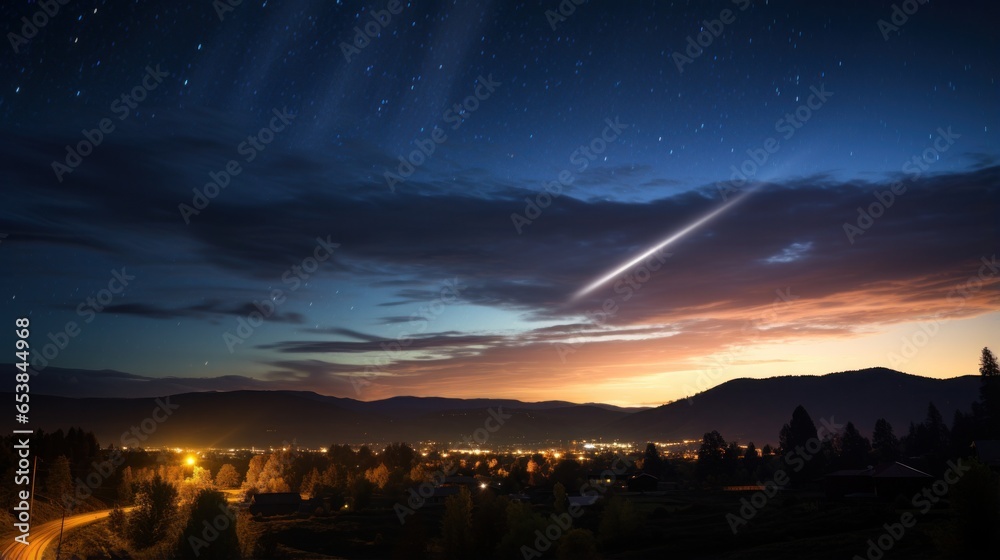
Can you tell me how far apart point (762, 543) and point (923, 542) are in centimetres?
1276

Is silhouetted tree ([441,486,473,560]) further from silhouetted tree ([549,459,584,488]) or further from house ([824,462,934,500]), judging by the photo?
silhouetted tree ([549,459,584,488])

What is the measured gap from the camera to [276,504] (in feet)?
341

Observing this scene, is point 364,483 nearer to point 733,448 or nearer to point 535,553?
point 535,553

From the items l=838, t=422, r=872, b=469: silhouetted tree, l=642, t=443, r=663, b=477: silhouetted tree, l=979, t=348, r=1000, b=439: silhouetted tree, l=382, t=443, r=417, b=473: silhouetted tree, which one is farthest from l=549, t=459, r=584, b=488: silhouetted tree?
l=979, t=348, r=1000, b=439: silhouetted tree

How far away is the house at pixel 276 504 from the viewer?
332 ft

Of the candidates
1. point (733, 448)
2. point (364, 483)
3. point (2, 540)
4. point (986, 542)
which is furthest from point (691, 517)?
point (733, 448)

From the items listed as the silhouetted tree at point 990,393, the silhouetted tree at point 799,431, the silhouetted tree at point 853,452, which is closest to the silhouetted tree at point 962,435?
the silhouetted tree at point 990,393

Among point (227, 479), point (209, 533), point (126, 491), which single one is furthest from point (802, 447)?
point (227, 479)

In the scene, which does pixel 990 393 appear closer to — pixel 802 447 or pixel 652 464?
pixel 802 447

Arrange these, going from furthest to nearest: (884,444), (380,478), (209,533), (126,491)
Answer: (380,478) → (884,444) → (126,491) → (209,533)

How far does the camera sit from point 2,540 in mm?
58281

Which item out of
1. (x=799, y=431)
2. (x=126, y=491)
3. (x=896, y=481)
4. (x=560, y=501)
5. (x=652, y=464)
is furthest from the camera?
(x=652, y=464)
